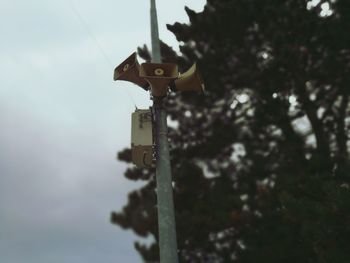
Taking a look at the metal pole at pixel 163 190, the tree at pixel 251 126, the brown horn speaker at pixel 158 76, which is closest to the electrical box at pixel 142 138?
the metal pole at pixel 163 190

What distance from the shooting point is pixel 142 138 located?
173 inches

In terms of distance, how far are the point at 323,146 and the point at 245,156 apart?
6.83 ft

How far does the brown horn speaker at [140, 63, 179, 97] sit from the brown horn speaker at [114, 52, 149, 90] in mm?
91

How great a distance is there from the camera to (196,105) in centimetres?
1348

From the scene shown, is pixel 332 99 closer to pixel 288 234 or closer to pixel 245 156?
pixel 245 156

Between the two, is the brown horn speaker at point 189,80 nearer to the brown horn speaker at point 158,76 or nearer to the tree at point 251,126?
the brown horn speaker at point 158,76

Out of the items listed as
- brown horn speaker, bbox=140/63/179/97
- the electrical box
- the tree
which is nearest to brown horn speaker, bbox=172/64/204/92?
brown horn speaker, bbox=140/63/179/97

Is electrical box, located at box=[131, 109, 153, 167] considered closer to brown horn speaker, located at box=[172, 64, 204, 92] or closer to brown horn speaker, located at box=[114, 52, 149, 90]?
brown horn speaker, located at box=[114, 52, 149, 90]

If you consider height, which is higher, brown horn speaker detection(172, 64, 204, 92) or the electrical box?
brown horn speaker detection(172, 64, 204, 92)

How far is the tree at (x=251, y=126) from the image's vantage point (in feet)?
37.1

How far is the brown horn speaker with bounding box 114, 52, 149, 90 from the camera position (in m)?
4.67

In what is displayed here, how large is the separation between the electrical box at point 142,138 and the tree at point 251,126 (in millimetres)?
6302

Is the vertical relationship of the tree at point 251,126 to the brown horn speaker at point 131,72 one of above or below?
above

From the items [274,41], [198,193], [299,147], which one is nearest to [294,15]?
[274,41]
